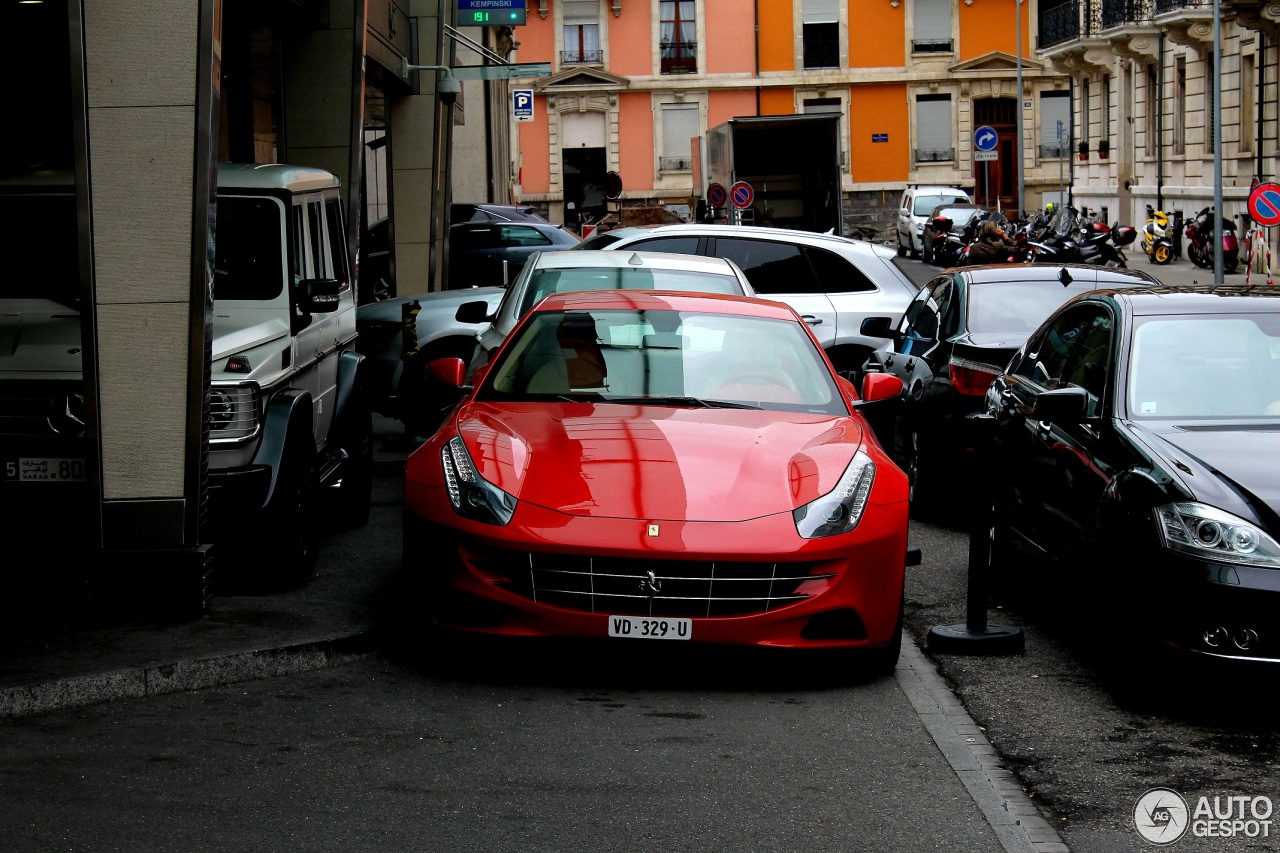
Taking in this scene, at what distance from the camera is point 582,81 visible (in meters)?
64.4

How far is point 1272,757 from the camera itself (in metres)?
5.53

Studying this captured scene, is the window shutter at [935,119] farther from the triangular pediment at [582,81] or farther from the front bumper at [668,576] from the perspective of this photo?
the front bumper at [668,576]

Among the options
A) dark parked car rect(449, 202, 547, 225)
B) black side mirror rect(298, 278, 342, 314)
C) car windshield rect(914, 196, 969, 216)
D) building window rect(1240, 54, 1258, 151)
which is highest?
building window rect(1240, 54, 1258, 151)

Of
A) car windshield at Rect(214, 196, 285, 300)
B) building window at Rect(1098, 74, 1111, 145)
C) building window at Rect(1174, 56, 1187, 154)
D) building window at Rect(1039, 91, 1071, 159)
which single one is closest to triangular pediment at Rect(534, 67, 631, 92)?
building window at Rect(1039, 91, 1071, 159)

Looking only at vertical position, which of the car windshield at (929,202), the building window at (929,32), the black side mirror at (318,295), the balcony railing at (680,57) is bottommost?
the black side mirror at (318,295)

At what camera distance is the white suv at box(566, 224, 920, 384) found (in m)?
14.4

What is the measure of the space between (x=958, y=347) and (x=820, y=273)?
4.34 metres

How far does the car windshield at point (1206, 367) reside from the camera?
272 inches

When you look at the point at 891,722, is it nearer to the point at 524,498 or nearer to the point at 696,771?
the point at 696,771

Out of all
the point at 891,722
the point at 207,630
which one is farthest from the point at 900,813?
the point at 207,630

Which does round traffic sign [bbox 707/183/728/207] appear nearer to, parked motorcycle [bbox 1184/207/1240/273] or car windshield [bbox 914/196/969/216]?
parked motorcycle [bbox 1184/207/1240/273]

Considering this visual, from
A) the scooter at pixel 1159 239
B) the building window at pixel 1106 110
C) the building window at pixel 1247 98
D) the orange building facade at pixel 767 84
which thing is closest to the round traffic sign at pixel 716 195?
the scooter at pixel 1159 239

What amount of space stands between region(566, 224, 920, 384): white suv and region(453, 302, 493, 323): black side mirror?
326cm

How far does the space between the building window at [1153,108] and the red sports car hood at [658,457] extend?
40.1m
